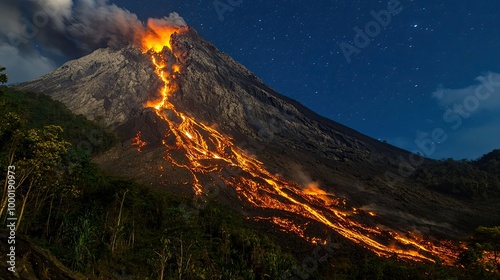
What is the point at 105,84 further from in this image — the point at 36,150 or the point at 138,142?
the point at 36,150

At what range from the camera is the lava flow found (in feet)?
181

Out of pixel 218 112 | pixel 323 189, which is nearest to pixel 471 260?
pixel 323 189

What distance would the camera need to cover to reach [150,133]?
300ft

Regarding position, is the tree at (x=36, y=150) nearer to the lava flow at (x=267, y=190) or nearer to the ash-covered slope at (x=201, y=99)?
the lava flow at (x=267, y=190)

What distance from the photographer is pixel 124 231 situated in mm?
35156

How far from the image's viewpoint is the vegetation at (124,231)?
2056 cm

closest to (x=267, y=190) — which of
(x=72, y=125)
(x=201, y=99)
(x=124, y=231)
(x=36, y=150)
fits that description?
(x=124, y=231)

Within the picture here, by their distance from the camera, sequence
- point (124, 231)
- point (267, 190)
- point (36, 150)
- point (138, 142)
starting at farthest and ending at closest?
point (138, 142), point (267, 190), point (124, 231), point (36, 150)

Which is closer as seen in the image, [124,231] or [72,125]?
[124,231]

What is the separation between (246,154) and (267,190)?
20.7 m

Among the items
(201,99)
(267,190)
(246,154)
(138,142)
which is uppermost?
(201,99)

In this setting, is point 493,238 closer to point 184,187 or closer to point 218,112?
point 184,187

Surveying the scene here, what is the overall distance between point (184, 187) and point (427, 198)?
62022 millimetres

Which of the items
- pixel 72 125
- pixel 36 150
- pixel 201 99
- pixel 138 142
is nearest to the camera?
pixel 36 150
